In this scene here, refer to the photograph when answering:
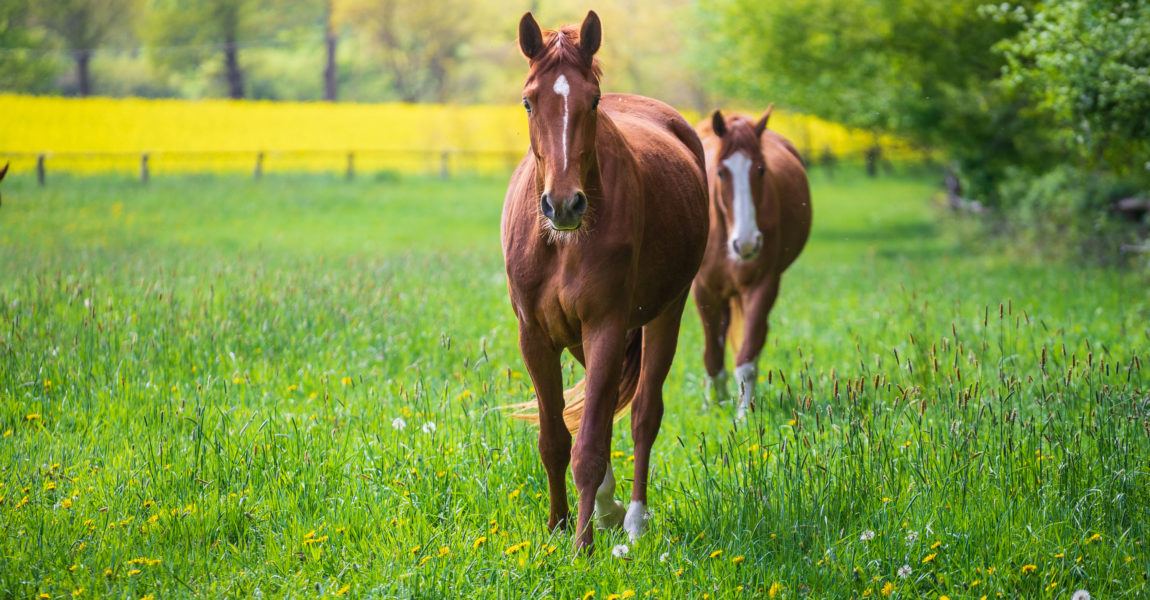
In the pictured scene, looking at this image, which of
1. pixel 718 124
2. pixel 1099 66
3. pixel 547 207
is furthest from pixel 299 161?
pixel 547 207

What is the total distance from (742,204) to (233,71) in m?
37.6

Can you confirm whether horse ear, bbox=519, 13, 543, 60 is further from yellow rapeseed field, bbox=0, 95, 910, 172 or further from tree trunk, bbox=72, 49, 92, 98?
tree trunk, bbox=72, 49, 92, 98

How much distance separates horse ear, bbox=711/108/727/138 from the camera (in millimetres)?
6352

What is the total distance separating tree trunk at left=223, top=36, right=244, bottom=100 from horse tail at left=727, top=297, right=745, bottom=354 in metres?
36.2

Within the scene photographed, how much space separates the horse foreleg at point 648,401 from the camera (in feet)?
13.8

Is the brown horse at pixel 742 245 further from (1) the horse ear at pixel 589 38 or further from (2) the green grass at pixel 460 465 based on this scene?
(1) the horse ear at pixel 589 38

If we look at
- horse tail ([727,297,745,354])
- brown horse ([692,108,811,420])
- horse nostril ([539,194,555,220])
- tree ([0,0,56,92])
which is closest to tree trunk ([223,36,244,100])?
tree ([0,0,56,92])

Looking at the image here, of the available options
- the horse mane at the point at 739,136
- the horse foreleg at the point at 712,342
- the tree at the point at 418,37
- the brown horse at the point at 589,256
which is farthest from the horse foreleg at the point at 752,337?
the tree at the point at 418,37

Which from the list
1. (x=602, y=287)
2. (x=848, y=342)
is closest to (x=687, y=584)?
(x=602, y=287)

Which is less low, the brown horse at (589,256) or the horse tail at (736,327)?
the brown horse at (589,256)

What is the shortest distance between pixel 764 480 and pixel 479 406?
6.19 feet

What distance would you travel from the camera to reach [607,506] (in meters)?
4.13

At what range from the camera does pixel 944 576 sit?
343 centimetres

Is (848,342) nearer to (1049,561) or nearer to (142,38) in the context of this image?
(1049,561)
